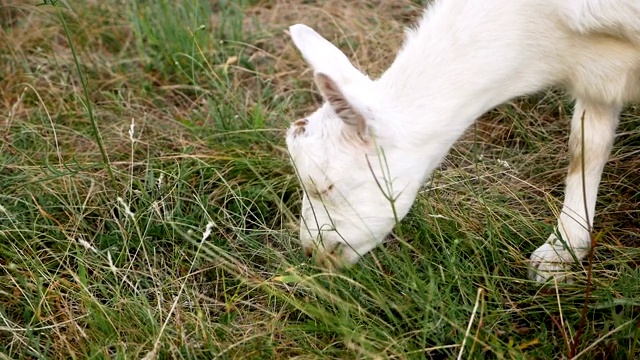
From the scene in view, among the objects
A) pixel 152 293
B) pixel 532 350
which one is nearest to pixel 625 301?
pixel 532 350

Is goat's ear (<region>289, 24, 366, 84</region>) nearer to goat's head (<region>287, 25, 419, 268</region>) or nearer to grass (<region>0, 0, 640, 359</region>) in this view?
goat's head (<region>287, 25, 419, 268</region>)

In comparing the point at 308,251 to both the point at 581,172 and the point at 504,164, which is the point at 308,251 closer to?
the point at 504,164

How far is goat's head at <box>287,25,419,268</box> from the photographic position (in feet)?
9.98

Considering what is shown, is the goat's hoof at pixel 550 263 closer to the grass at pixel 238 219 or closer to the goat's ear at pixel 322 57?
the grass at pixel 238 219

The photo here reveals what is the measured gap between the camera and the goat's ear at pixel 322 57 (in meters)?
3.10

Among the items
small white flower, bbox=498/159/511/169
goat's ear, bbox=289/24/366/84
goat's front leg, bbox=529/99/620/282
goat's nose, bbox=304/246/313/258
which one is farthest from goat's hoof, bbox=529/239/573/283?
goat's ear, bbox=289/24/366/84

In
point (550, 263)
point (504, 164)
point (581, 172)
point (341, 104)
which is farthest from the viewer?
point (504, 164)

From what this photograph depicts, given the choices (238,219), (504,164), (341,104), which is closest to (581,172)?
(504,164)

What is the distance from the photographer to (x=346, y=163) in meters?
3.12

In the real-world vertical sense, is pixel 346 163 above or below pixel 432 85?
below

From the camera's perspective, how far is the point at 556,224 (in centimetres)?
379

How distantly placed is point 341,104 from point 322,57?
24 centimetres

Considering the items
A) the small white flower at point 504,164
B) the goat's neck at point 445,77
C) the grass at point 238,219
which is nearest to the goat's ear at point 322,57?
the goat's neck at point 445,77

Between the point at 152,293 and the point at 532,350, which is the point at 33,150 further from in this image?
the point at 532,350
